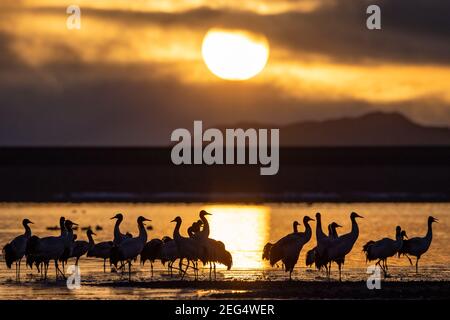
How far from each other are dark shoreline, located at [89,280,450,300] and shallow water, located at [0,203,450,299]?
1.99 feet

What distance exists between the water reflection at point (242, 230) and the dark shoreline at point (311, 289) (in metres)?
3.48

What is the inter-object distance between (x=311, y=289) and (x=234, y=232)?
15452 mm

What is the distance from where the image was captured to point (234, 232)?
40125 millimetres

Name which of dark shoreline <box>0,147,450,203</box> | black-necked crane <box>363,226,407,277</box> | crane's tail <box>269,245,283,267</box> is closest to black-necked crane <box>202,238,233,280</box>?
crane's tail <box>269,245,283,267</box>

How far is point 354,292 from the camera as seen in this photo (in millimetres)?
23891

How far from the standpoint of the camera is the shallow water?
82.5ft

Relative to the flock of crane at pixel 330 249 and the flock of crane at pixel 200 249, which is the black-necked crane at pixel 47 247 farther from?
the flock of crane at pixel 330 249

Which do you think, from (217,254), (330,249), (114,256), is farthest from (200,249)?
(330,249)

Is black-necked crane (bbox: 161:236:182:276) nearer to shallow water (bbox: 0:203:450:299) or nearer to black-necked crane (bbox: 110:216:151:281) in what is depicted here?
shallow water (bbox: 0:203:450:299)

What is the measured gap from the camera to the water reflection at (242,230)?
3176 centimetres

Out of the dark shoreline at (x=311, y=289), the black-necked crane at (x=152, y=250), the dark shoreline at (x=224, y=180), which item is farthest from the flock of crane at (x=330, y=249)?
the dark shoreline at (x=224, y=180)

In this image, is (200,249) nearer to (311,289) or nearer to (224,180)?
(311,289)
